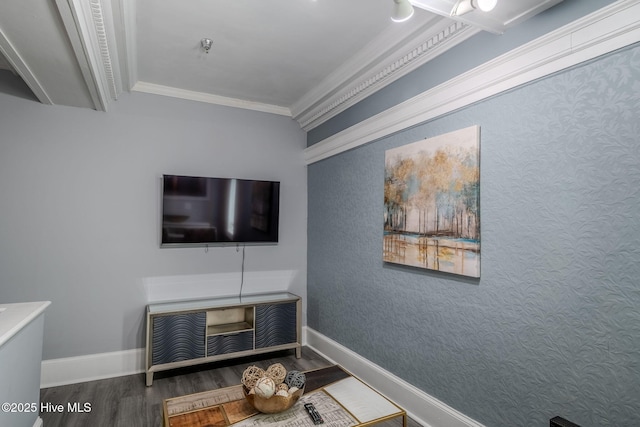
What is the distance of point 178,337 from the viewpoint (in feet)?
10.3

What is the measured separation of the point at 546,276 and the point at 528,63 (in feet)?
3.59

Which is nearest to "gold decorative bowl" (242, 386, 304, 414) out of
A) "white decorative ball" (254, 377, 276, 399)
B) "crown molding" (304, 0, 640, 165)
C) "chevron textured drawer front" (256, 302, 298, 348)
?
"white decorative ball" (254, 377, 276, 399)

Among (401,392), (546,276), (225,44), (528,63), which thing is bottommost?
(401,392)

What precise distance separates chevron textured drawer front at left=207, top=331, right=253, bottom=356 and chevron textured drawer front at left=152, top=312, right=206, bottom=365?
0.09 meters

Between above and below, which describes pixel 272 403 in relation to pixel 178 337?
above

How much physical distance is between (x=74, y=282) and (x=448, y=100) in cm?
339

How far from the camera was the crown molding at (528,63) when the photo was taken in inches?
60.1

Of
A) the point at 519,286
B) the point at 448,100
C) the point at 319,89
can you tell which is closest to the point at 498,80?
the point at 448,100

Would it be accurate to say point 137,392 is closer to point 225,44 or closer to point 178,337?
point 178,337

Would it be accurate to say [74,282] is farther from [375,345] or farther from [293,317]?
[375,345]

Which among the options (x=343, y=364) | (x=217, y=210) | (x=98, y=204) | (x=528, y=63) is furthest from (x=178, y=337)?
(x=528, y=63)

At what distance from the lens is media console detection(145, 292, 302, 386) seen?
307 centimetres

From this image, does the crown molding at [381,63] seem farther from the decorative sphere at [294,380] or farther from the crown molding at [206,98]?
the decorative sphere at [294,380]

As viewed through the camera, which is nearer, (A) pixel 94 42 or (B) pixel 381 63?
(A) pixel 94 42
